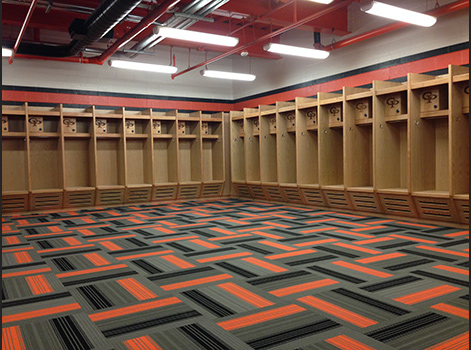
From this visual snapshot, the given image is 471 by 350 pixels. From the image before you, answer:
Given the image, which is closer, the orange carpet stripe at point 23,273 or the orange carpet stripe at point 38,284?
the orange carpet stripe at point 38,284

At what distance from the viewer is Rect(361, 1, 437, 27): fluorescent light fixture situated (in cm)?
486

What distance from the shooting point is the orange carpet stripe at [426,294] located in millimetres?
2756

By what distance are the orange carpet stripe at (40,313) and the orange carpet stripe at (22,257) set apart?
1480 mm

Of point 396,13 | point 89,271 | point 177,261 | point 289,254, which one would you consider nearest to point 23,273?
point 89,271

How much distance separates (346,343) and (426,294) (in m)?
1.01

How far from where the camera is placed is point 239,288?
309 centimetres

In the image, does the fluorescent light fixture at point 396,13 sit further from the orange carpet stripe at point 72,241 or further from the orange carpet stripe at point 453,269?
the orange carpet stripe at point 72,241

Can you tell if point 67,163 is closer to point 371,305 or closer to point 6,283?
point 6,283

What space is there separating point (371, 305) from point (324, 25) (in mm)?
5552

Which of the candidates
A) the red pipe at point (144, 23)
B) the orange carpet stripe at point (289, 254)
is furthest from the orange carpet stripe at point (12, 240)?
the red pipe at point (144, 23)

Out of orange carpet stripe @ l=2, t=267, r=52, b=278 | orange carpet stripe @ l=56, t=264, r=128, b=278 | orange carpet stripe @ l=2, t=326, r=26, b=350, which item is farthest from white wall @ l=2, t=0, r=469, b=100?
orange carpet stripe @ l=2, t=326, r=26, b=350

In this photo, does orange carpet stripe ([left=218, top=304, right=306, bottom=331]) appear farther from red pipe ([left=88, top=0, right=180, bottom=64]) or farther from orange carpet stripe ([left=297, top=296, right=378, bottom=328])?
red pipe ([left=88, top=0, right=180, bottom=64])

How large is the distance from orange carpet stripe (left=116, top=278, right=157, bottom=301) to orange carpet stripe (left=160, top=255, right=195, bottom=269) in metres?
0.52

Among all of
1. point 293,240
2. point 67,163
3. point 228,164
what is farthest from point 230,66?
point 293,240
